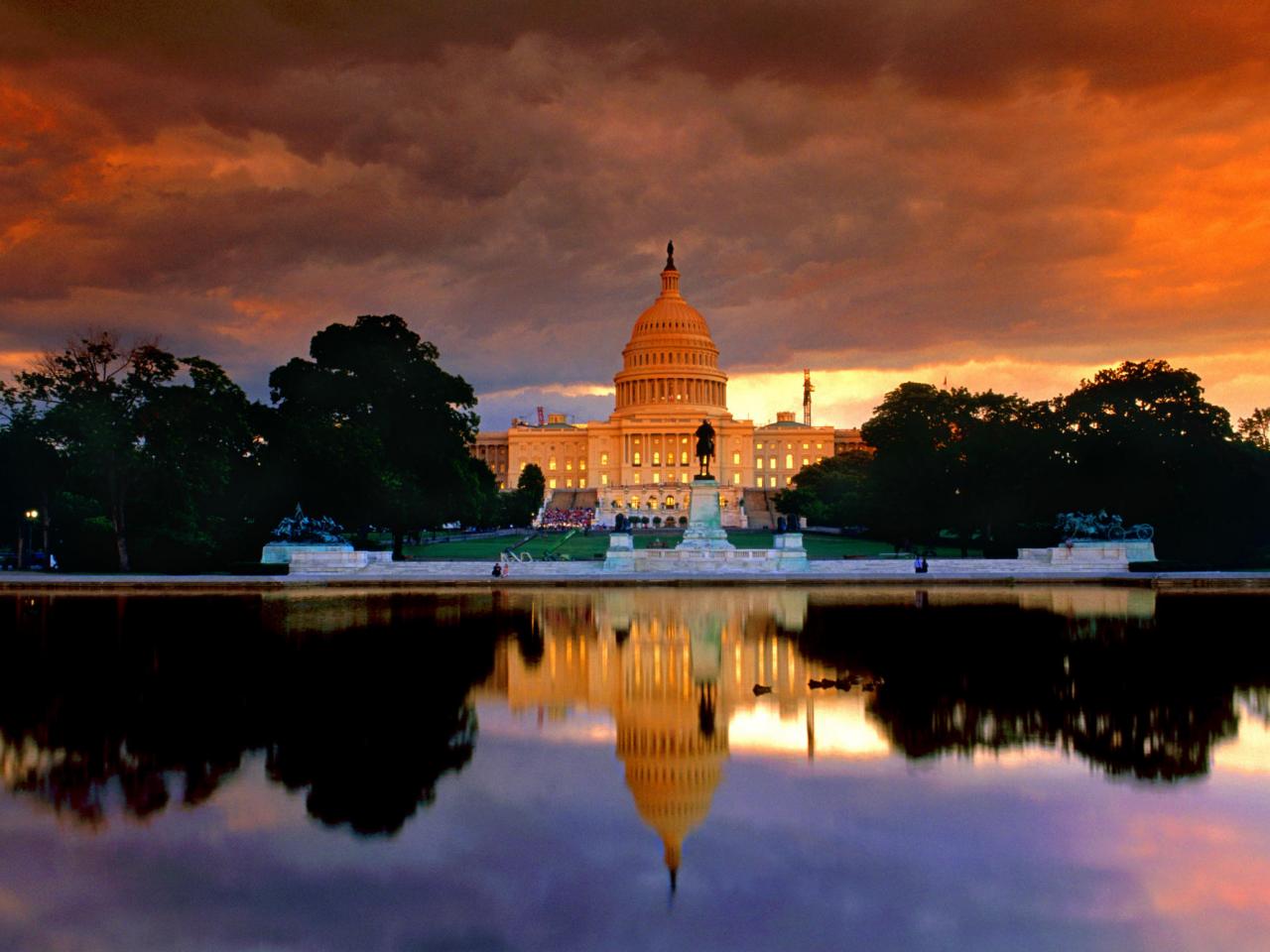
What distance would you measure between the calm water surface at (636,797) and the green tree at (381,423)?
29.4 meters

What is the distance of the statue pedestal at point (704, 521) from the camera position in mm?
49559

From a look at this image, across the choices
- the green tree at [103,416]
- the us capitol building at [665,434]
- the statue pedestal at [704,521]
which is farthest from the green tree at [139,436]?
the us capitol building at [665,434]

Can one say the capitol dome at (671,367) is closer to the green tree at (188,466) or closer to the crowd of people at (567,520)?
the crowd of people at (567,520)

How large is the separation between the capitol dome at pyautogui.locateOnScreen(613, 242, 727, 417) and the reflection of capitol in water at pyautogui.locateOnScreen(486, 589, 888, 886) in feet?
437

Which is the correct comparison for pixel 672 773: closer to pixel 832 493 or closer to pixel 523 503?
pixel 832 493

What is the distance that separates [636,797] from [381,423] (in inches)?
1821

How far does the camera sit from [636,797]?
11.6m

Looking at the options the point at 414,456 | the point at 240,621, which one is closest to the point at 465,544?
the point at 414,456

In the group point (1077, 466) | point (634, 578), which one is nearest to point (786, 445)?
point (1077, 466)

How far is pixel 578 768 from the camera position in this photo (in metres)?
12.8

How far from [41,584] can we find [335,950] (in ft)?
123

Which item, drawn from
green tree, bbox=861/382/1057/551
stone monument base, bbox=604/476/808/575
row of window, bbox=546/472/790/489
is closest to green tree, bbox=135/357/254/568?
stone monument base, bbox=604/476/808/575

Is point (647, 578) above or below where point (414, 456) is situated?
below

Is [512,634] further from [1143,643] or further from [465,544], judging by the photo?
[465,544]
